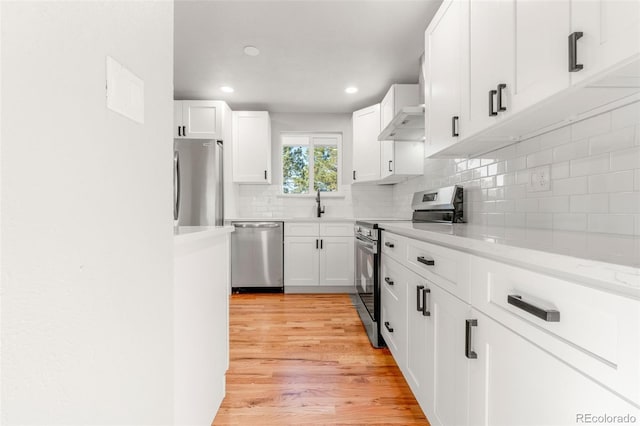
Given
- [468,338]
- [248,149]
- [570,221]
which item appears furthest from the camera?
[248,149]

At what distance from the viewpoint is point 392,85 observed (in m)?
3.19

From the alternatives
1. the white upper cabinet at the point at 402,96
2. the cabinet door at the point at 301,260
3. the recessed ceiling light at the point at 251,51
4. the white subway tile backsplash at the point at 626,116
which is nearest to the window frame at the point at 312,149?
the cabinet door at the point at 301,260

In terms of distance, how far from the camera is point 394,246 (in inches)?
74.2

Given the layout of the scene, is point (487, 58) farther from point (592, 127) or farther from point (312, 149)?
point (312, 149)

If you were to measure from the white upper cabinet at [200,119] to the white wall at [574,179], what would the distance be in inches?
120

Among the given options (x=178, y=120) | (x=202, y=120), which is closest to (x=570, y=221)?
(x=202, y=120)

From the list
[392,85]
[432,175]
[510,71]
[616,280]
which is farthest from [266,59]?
[616,280]

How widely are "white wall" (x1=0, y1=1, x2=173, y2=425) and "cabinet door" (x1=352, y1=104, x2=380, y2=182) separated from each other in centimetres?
307

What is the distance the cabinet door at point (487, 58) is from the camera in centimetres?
117

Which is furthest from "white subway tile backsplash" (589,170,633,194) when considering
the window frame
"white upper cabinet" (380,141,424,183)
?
the window frame

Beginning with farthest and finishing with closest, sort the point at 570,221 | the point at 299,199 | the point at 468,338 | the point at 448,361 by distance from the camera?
the point at 299,199 < the point at 570,221 < the point at 448,361 < the point at 468,338

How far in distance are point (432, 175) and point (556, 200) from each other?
1523 millimetres

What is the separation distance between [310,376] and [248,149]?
3.03 metres

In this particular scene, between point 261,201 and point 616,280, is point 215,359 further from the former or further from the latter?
point 261,201
